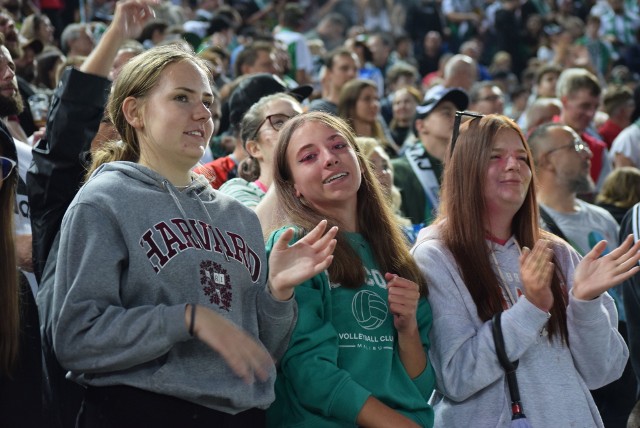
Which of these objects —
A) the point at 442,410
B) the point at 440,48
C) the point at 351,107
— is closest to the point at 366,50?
the point at 440,48

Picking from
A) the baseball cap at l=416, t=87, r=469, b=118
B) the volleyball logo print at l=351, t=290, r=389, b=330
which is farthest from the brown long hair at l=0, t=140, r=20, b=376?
the baseball cap at l=416, t=87, r=469, b=118

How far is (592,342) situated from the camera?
12.1 ft

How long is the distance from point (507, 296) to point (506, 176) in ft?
1.64

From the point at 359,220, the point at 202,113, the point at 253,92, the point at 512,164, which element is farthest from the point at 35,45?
the point at 202,113

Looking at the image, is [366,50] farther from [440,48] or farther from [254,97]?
[254,97]

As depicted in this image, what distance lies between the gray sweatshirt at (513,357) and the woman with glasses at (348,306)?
0.36ft

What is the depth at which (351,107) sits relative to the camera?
7.40m

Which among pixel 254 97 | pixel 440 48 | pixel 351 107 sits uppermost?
pixel 254 97

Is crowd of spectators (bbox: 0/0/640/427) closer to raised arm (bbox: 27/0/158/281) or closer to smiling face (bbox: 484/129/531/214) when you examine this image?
raised arm (bbox: 27/0/158/281)

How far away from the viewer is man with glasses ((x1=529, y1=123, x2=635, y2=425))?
18.6 feet

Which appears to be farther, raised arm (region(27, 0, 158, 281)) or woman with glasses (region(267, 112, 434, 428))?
raised arm (region(27, 0, 158, 281))

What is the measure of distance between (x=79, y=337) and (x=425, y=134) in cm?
432

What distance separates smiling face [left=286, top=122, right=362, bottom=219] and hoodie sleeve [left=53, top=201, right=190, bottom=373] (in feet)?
3.22

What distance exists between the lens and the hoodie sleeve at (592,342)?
3.68m
